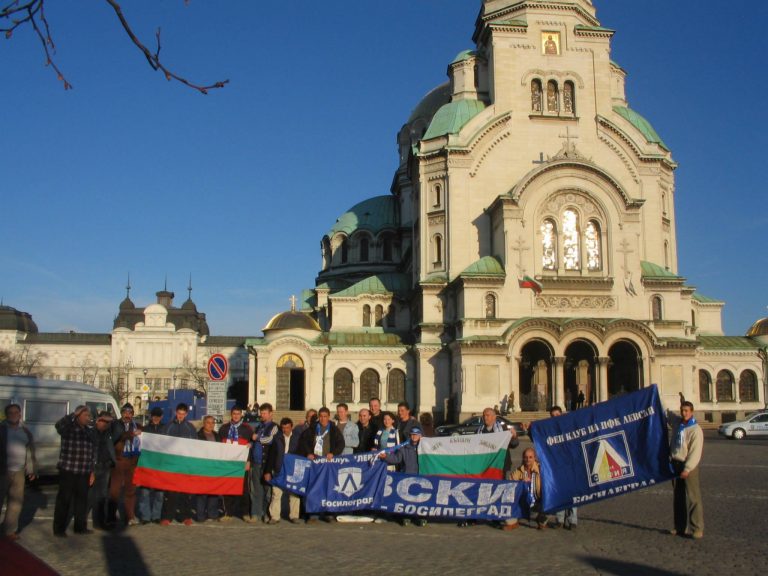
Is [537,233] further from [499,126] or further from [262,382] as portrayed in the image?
[262,382]

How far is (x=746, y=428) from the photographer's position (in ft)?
128

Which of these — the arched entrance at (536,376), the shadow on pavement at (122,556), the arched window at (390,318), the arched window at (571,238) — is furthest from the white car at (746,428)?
the shadow on pavement at (122,556)

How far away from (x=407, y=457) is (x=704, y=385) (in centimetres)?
4251

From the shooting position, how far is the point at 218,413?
61.0 ft

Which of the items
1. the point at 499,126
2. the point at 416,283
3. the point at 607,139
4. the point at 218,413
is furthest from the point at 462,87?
the point at 218,413

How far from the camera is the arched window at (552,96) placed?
49719mm

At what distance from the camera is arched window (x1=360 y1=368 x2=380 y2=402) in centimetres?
5038

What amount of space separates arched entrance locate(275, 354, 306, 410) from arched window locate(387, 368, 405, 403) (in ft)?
17.5

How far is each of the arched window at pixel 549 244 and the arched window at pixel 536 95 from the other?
7.68 m

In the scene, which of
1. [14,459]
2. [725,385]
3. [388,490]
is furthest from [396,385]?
[14,459]

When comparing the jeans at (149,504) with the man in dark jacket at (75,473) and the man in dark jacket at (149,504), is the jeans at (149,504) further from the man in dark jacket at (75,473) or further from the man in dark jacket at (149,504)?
the man in dark jacket at (75,473)

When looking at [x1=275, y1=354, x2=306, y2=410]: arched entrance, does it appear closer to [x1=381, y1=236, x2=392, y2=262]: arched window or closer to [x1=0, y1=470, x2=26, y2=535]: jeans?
[x1=381, y1=236, x2=392, y2=262]: arched window

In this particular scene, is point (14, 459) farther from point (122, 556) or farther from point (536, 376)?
point (536, 376)

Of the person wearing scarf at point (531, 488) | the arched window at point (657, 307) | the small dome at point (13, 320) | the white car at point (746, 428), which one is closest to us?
the person wearing scarf at point (531, 488)
